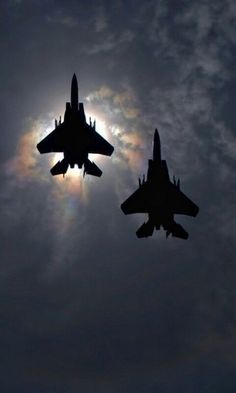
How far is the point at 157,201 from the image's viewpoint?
72.4m

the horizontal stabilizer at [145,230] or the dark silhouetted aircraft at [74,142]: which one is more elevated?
the dark silhouetted aircraft at [74,142]

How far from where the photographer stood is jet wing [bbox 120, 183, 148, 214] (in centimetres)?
7300

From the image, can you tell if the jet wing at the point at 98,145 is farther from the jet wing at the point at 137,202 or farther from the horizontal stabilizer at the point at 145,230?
the horizontal stabilizer at the point at 145,230

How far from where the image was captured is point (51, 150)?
2719 inches

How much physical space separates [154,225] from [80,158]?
12458mm

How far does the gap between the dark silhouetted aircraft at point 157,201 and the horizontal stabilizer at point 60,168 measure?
32.2 ft

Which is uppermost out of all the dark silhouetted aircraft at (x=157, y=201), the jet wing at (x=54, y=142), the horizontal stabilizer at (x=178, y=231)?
the jet wing at (x=54, y=142)

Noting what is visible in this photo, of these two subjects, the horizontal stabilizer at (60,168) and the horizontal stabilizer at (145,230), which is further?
the horizontal stabilizer at (145,230)

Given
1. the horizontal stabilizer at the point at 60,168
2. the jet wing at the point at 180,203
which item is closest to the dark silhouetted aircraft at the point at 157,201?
the jet wing at the point at 180,203

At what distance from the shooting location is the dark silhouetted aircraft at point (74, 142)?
6688cm

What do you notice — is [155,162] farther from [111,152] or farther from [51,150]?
[51,150]

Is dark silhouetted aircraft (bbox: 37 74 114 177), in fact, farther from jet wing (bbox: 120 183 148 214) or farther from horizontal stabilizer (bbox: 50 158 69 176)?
jet wing (bbox: 120 183 148 214)

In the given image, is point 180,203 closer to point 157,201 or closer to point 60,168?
point 157,201

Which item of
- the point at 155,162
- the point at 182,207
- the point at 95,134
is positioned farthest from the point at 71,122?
the point at 182,207
